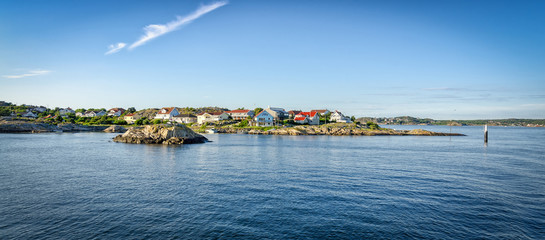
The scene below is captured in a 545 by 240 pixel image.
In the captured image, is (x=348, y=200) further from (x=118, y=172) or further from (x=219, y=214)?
(x=118, y=172)

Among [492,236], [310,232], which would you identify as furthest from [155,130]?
[492,236]

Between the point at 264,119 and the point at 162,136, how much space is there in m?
60.1

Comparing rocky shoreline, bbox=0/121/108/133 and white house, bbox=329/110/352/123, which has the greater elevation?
white house, bbox=329/110/352/123

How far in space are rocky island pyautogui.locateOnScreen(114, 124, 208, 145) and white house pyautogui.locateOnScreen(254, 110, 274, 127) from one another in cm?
5308

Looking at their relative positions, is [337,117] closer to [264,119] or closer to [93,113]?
[264,119]

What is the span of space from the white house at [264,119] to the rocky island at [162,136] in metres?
53.1

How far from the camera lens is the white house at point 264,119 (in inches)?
4532

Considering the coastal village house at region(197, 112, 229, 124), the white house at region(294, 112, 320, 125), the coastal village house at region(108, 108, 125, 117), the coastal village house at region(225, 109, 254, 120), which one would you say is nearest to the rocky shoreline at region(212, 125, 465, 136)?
the white house at region(294, 112, 320, 125)

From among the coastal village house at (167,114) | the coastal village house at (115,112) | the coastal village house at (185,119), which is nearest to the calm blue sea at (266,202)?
the coastal village house at (185,119)

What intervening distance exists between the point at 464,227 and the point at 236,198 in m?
12.4

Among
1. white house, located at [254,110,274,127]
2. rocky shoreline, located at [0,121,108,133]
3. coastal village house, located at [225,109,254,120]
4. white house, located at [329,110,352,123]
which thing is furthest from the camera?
coastal village house, located at [225,109,254,120]

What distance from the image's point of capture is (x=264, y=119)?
116m

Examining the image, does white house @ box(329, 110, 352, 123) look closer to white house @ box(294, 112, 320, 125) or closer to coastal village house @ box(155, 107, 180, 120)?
white house @ box(294, 112, 320, 125)

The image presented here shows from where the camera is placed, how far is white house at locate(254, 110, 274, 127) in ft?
378
